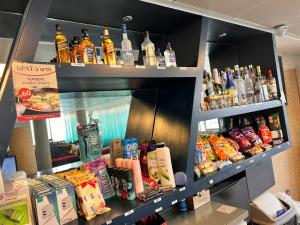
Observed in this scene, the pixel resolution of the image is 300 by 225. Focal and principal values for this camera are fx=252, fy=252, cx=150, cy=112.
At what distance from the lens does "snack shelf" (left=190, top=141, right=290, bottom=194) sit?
5.09 feet

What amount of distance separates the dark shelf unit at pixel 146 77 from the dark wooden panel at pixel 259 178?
185 mm

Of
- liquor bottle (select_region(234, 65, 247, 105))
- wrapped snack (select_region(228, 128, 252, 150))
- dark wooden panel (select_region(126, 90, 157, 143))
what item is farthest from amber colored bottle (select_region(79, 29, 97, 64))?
wrapped snack (select_region(228, 128, 252, 150))

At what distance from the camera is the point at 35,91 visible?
0.96 m

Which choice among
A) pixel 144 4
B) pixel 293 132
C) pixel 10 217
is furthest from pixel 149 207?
pixel 293 132

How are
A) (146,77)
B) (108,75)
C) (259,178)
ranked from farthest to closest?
(259,178)
(146,77)
(108,75)

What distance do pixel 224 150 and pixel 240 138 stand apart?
0.36 m

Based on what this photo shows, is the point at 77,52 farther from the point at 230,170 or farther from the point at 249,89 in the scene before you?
the point at 249,89

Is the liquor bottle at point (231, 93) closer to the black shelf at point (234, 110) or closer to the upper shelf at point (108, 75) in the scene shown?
the black shelf at point (234, 110)

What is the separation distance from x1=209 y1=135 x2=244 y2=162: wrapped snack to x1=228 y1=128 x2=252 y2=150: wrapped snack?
176mm

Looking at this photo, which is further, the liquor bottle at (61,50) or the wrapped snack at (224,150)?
the wrapped snack at (224,150)

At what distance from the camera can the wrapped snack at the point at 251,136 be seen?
7.36ft

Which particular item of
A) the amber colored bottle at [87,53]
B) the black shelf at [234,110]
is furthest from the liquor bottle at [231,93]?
the amber colored bottle at [87,53]

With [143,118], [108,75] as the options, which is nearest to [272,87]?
[143,118]

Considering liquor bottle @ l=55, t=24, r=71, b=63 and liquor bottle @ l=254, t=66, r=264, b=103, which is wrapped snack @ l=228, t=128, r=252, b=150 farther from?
liquor bottle @ l=55, t=24, r=71, b=63
